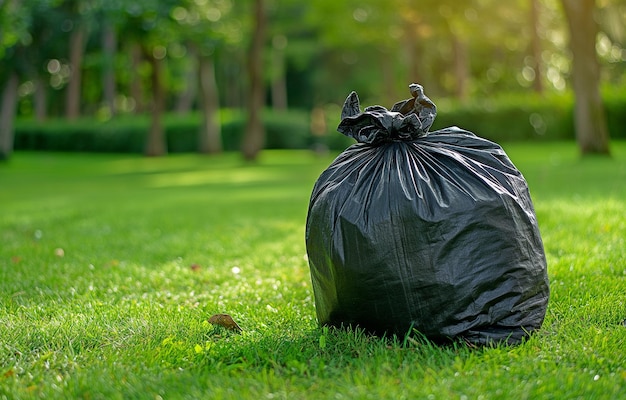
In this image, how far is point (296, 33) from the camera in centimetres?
5197

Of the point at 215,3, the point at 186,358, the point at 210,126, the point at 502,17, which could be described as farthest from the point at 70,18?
the point at 186,358

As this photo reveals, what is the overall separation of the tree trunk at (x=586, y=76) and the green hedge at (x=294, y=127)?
10.6 metres

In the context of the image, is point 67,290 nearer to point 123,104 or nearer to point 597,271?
point 597,271

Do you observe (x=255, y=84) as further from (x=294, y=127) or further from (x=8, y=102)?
(x=294, y=127)

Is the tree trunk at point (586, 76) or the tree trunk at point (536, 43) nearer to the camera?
the tree trunk at point (586, 76)

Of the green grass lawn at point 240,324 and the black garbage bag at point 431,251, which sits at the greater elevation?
the black garbage bag at point 431,251

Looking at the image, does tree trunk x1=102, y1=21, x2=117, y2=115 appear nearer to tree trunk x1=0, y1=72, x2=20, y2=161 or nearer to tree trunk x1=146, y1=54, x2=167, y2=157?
tree trunk x1=146, y1=54, x2=167, y2=157

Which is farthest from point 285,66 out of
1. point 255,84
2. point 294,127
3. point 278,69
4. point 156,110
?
point 255,84

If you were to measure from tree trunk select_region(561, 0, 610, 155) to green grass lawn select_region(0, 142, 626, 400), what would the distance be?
27.3ft

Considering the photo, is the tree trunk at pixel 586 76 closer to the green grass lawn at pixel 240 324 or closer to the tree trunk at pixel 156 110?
the green grass lawn at pixel 240 324

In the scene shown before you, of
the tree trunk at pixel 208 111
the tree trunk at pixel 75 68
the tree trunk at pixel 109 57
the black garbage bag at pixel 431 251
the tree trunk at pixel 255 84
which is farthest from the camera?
the tree trunk at pixel 75 68

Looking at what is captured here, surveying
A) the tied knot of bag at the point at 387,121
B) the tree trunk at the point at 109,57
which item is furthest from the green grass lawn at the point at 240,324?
the tree trunk at the point at 109,57

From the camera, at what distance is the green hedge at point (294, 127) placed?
90.0ft

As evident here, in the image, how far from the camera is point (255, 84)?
2306 cm
